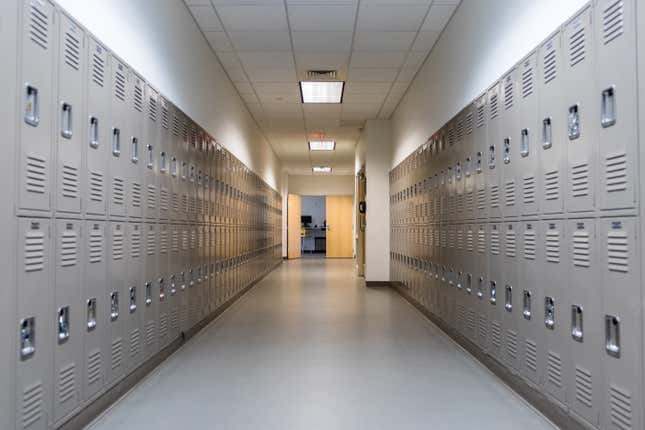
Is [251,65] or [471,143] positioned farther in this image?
[251,65]

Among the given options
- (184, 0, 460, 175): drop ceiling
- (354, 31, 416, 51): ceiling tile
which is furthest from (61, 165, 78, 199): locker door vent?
(354, 31, 416, 51): ceiling tile

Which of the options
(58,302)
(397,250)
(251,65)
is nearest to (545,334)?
(58,302)

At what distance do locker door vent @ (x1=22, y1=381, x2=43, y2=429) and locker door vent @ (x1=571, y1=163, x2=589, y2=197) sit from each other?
2.76 metres

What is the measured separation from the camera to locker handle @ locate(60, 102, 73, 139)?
2697mm

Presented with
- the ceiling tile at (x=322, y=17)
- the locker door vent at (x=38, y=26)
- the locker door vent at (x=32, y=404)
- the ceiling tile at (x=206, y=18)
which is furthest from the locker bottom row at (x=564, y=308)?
the ceiling tile at (x=206, y=18)

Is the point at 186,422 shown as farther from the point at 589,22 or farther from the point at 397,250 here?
the point at 397,250

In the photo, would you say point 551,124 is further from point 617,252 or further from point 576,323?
point 576,323

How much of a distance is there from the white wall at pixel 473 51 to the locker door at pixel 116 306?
9.64 ft

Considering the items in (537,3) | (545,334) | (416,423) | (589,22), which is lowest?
(416,423)

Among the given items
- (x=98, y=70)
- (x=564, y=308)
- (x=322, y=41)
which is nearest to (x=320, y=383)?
(x=564, y=308)

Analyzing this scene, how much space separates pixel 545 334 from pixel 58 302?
2675 millimetres

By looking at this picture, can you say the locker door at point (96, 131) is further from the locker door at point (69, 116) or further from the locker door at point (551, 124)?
the locker door at point (551, 124)

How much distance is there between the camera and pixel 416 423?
3.08m

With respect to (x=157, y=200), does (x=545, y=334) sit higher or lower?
lower
